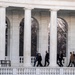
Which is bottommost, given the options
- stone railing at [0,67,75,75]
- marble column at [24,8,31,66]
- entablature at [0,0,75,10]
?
stone railing at [0,67,75,75]

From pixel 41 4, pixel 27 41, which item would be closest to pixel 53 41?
pixel 27 41

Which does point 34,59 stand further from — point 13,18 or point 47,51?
point 13,18

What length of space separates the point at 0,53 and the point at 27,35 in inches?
191

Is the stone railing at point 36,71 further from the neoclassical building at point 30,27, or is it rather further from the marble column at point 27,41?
the marble column at point 27,41

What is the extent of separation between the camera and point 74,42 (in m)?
69.6

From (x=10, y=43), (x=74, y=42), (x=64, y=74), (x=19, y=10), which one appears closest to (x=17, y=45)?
(x=10, y=43)

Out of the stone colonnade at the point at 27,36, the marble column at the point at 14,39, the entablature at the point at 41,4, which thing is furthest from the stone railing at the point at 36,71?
the marble column at the point at 14,39

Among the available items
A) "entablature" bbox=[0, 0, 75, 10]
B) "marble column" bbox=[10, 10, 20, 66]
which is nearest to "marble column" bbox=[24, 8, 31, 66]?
"entablature" bbox=[0, 0, 75, 10]

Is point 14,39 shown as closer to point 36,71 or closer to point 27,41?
point 27,41

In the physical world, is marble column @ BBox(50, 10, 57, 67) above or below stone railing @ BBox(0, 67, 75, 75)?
above

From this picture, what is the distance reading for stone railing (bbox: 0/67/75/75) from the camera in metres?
41.4

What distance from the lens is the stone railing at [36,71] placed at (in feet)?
136

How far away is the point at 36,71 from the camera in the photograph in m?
42.0

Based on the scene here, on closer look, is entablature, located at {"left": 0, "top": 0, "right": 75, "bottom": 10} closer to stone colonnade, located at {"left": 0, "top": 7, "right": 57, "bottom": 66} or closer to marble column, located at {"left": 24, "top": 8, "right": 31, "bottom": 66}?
stone colonnade, located at {"left": 0, "top": 7, "right": 57, "bottom": 66}
